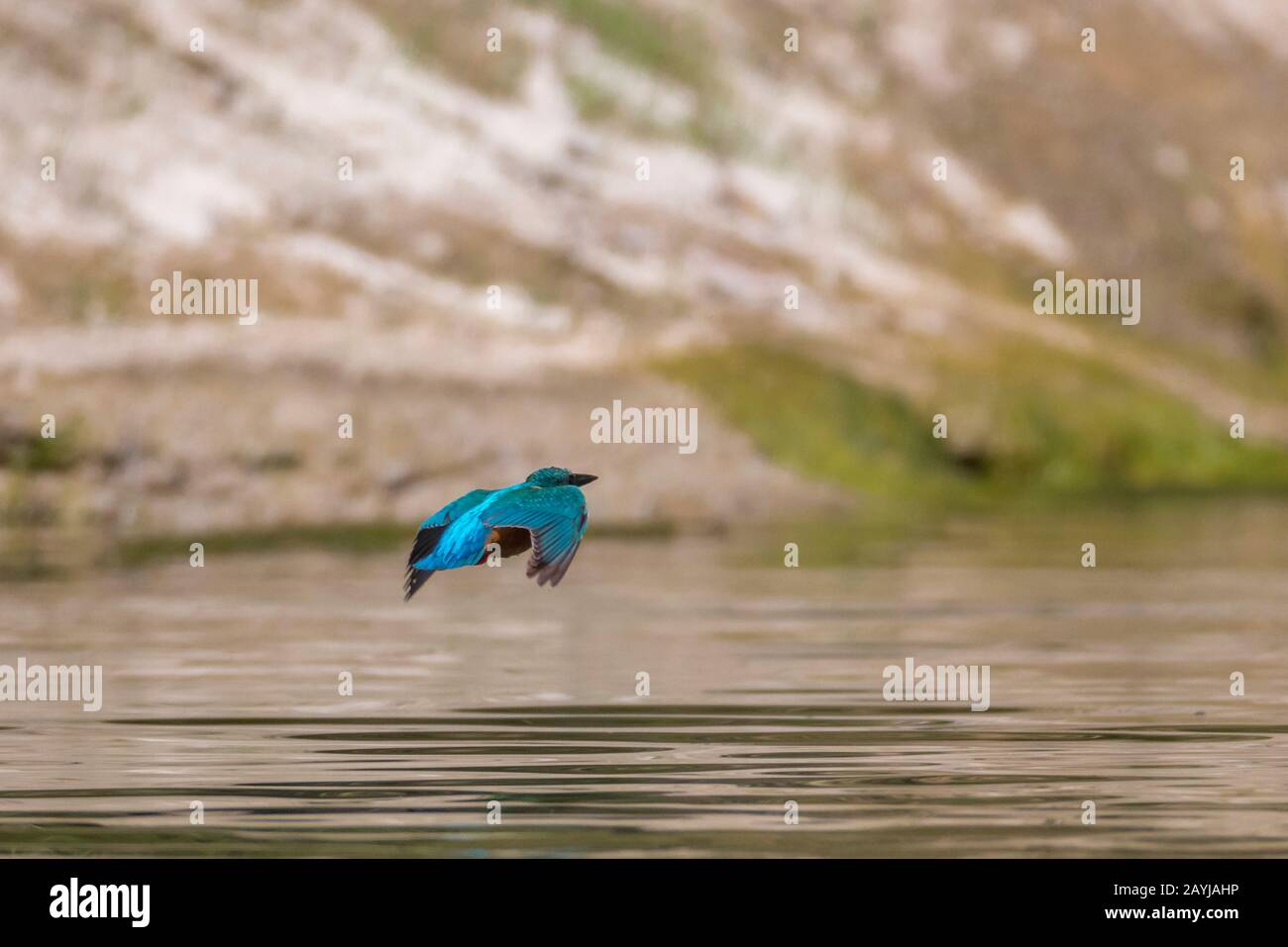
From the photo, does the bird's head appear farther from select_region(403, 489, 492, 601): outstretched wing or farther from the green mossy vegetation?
the green mossy vegetation

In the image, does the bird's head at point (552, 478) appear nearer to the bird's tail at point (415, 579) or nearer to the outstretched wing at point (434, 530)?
the outstretched wing at point (434, 530)

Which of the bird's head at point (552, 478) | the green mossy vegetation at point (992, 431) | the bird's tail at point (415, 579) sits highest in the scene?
the green mossy vegetation at point (992, 431)

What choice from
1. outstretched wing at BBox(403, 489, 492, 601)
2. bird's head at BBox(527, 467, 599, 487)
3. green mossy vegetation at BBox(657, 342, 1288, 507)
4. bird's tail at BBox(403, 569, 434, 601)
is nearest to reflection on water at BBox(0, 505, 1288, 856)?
bird's tail at BBox(403, 569, 434, 601)

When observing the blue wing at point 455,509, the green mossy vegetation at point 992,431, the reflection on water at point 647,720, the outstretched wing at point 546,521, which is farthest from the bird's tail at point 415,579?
the green mossy vegetation at point 992,431

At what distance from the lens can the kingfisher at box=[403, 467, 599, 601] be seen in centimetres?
1599

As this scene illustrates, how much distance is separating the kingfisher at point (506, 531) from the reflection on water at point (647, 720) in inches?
58.9

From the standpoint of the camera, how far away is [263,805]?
50.5 ft

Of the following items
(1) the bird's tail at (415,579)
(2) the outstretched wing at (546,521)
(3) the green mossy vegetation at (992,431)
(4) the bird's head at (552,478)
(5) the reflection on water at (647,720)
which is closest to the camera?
(5) the reflection on water at (647,720)

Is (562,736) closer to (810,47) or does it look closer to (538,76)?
(538,76)

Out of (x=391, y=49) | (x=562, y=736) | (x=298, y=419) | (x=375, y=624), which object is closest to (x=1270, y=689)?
(x=562, y=736)

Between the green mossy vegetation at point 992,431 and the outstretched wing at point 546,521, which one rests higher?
the green mossy vegetation at point 992,431

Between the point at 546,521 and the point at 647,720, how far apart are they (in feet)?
14.1

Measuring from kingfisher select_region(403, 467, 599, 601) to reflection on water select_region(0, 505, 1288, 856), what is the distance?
4.91ft

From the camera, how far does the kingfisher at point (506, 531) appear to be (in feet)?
52.5
